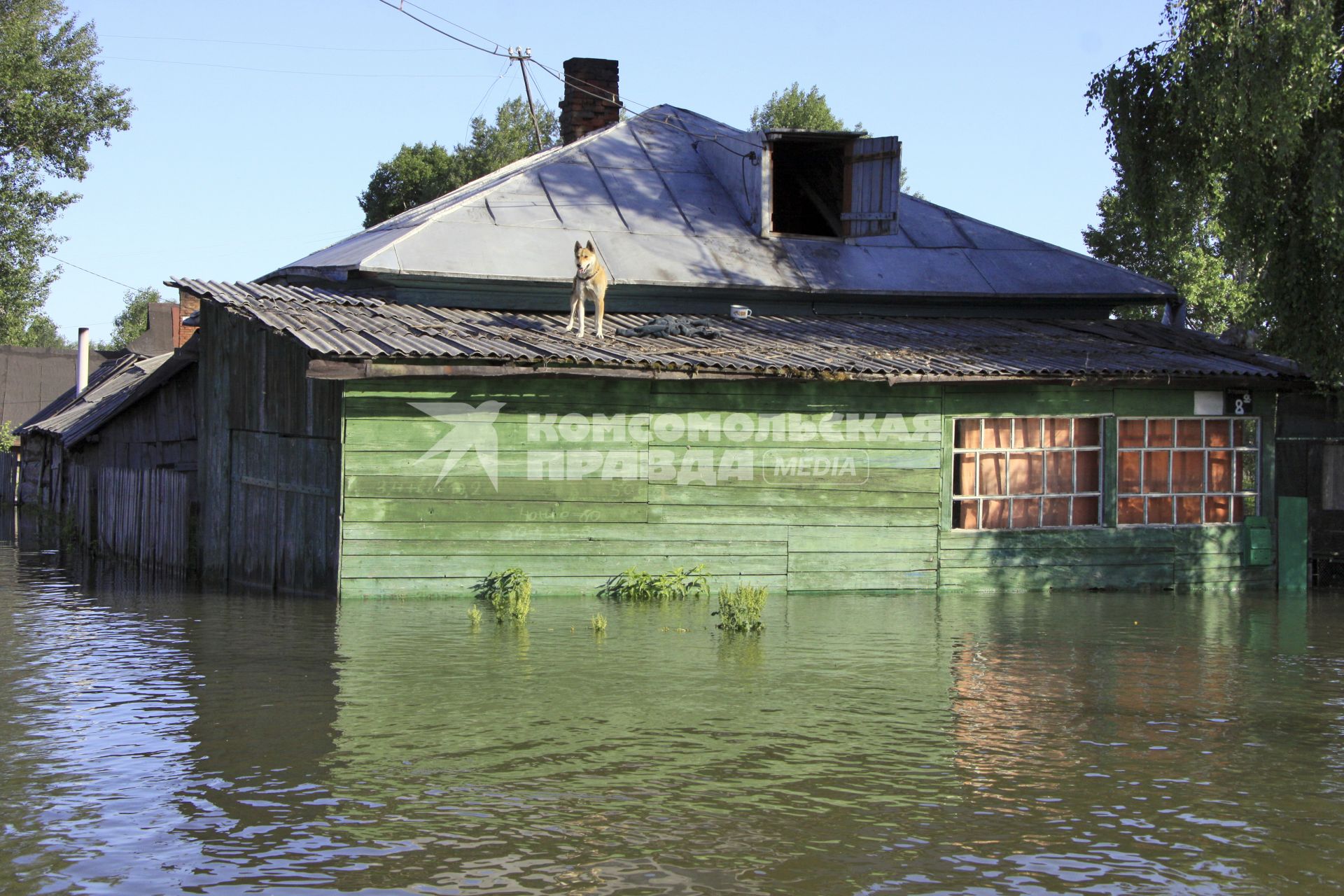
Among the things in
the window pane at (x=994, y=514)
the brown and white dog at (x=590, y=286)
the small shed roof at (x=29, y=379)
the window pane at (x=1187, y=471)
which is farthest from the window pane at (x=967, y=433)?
the small shed roof at (x=29, y=379)

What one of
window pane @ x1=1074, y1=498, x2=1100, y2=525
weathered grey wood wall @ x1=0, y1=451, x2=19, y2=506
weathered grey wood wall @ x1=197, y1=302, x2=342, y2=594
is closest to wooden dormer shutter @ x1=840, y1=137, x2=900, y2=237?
window pane @ x1=1074, y1=498, x2=1100, y2=525

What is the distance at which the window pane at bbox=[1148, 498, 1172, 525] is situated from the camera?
59.4ft

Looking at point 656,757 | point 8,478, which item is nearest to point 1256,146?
point 656,757

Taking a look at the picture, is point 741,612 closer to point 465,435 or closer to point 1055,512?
point 465,435

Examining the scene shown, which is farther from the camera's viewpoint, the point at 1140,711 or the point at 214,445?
the point at 214,445

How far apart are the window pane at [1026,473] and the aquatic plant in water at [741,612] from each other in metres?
5.14

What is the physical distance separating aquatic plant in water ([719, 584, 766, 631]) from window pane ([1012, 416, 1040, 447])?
5269mm

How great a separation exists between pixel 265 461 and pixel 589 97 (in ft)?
36.3

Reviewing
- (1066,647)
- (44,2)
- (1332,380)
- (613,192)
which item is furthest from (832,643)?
(44,2)

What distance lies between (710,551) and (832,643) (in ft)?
11.3

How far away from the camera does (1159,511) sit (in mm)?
18156

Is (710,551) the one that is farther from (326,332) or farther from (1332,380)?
(1332,380)

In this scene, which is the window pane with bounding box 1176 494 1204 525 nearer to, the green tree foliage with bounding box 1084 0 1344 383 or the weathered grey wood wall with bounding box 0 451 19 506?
the green tree foliage with bounding box 1084 0 1344 383

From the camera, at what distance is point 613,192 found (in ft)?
69.4
